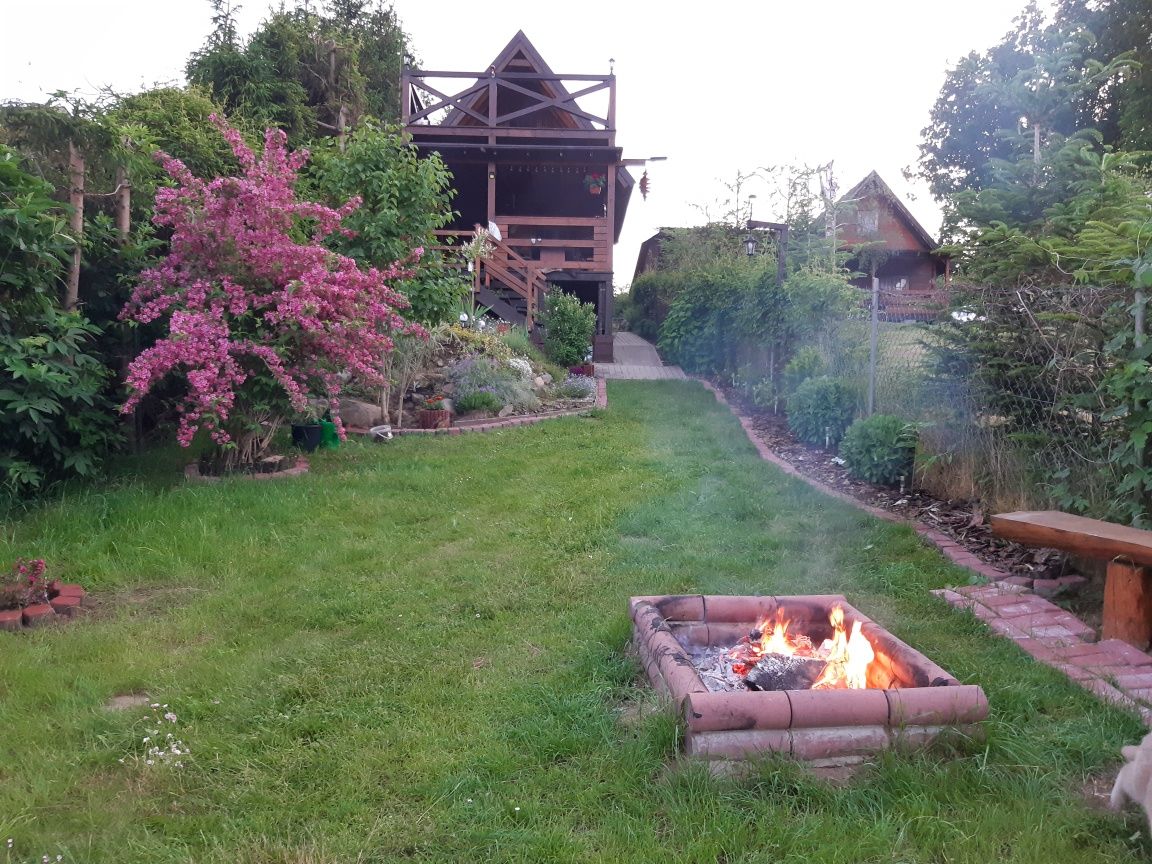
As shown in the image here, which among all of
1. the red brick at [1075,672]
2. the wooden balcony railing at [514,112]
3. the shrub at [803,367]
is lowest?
the red brick at [1075,672]

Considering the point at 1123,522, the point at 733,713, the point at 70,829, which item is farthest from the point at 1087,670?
the point at 70,829

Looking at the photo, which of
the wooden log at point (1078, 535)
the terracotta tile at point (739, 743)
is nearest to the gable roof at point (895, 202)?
the wooden log at point (1078, 535)

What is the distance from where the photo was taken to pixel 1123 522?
4.34 meters

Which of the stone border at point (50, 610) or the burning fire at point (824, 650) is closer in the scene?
the burning fire at point (824, 650)

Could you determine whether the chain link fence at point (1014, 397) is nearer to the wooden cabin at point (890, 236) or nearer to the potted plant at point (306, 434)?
the potted plant at point (306, 434)

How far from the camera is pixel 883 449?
686 centimetres

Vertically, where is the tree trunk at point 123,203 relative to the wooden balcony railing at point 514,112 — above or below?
below

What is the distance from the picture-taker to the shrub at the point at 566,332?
16.3 m

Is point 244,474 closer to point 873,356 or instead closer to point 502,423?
point 502,423

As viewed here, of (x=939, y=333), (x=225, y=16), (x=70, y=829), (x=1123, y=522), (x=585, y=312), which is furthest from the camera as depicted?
(x=225, y=16)

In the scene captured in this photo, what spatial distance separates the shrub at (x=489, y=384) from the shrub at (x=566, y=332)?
14.2ft

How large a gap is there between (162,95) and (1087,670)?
14176mm

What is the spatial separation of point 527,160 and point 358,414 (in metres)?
11.6

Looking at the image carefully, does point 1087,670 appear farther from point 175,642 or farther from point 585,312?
point 585,312
